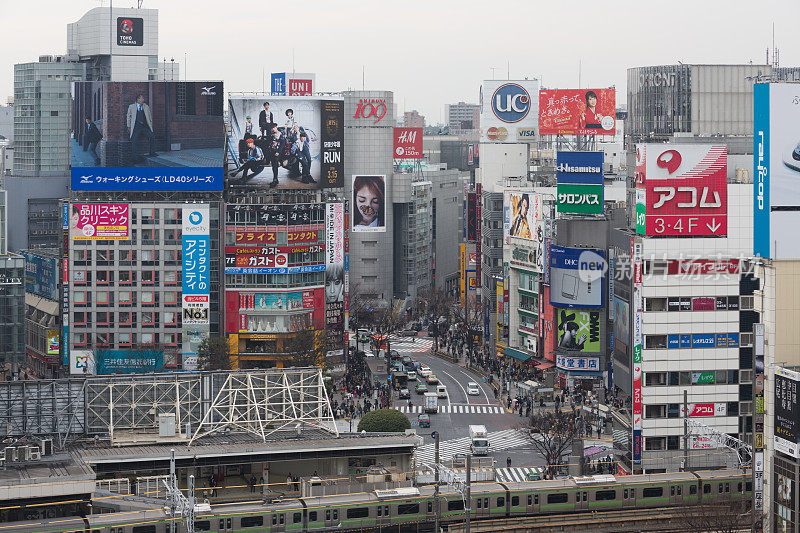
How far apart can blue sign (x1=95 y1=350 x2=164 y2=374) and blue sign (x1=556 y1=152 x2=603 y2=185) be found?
2814 centimetres

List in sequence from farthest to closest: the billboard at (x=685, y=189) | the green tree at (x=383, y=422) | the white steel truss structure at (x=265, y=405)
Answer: the green tree at (x=383, y=422)
the billboard at (x=685, y=189)
the white steel truss structure at (x=265, y=405)

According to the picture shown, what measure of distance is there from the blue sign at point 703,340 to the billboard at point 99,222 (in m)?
43.4

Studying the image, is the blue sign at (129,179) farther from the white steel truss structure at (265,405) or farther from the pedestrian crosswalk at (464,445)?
the white steel truss structure at (265,405)

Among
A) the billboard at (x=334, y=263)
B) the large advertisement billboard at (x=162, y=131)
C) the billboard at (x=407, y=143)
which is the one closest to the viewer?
the large advertisement billboard at (x=162, y=131)

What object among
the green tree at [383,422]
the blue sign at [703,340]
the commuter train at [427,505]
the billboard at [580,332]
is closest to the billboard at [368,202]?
the billboard at [580,332]

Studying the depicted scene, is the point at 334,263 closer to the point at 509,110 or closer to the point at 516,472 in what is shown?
the point at 516,472

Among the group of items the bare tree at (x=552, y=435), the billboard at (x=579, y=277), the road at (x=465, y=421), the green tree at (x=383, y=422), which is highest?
the billboard at (x=579, y=277)

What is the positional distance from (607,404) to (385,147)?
5846 centimetres

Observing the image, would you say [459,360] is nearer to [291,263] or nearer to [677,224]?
[291,263]

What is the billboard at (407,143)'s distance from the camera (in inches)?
5512

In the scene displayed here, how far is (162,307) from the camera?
309ft

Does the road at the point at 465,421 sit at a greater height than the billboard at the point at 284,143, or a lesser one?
lesser

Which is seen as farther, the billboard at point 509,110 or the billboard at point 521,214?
the billboard at point 509,110

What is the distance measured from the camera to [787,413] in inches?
1863
